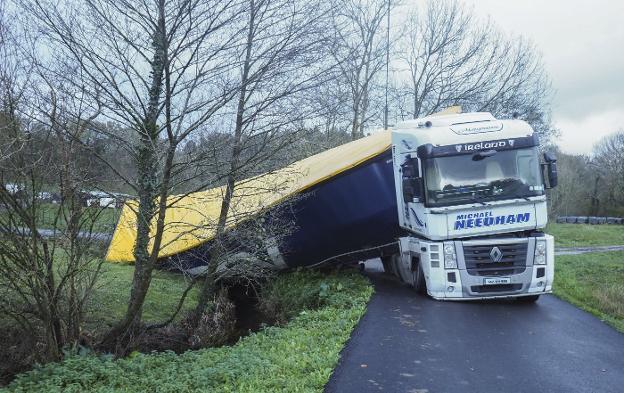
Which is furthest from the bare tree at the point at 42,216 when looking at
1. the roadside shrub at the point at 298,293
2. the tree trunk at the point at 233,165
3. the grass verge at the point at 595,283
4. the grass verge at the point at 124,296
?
the grass verge at the point at 595,283

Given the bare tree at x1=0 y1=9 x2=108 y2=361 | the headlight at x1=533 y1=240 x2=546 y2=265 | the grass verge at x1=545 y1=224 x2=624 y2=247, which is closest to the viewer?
the bare tree at x1=0 y1=9 x2=108 y2=361

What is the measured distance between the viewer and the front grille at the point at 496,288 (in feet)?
36.1

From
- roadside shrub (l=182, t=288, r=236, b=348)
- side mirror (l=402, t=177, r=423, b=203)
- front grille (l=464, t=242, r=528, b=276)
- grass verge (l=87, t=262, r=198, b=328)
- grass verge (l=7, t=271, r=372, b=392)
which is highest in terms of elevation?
side mirror (l=402, t=177, r=423, b=203)

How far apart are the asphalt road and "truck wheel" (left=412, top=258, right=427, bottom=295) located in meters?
0.42

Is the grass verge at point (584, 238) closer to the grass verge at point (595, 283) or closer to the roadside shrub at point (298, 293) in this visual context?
the grass verge at point (595, 283)

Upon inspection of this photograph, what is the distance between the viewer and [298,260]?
48.9 ft

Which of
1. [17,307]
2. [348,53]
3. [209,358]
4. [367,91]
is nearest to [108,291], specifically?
[17,307]

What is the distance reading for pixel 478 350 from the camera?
805 centimetres

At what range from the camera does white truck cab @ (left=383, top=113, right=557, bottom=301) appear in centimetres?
1093

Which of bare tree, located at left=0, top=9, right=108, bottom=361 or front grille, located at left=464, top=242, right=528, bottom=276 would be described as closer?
bare tree, located at left=0, top=9, right=108, bottom=361

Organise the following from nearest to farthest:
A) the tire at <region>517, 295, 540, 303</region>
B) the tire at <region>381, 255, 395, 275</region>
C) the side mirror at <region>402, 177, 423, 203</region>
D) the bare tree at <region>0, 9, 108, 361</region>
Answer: the bare tree at <region>0, 9, 108, 361</region> < the side mirror at <region>402, 177, 423, 203</region> < the tire at <region>517, 295, 540, 303</region> < the tire at <region>381, 255, 395, 275</region>

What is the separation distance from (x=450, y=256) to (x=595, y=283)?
619cm

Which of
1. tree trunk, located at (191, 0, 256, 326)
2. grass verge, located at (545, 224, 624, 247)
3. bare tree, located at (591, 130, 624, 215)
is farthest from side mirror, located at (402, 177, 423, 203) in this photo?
bare tree, located at (591, 130, 624, 215)

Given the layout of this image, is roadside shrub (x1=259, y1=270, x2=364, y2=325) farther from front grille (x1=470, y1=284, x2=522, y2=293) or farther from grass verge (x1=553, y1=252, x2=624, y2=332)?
grass verge (x1=553, y1=252, x2=624, y2=332)
